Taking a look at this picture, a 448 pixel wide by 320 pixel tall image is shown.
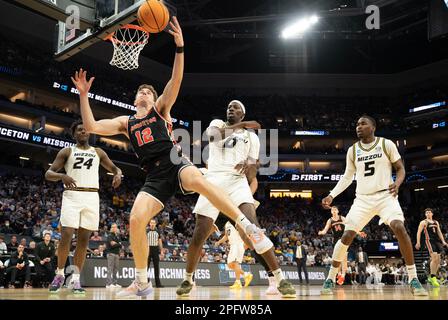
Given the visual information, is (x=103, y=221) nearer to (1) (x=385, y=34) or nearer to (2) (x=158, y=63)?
(2) (x=158, y=63)

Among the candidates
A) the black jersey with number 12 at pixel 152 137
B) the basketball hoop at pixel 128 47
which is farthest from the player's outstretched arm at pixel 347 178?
the basketball hoop at pixel 128 47

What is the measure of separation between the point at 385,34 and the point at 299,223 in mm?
16429

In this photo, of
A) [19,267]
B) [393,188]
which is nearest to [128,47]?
[19,267]

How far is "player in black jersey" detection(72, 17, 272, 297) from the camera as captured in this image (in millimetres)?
5211

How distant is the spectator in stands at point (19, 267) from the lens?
14.1 meters

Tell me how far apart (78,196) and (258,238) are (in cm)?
355

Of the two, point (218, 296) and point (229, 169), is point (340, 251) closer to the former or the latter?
point (229, 169)

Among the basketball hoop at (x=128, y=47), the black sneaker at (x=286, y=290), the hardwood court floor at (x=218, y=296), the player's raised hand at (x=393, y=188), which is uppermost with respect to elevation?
the basketball hoop at (x=128, y=47)

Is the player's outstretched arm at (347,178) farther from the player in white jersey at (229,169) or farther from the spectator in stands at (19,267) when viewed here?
the spectator in stands at (19,267)

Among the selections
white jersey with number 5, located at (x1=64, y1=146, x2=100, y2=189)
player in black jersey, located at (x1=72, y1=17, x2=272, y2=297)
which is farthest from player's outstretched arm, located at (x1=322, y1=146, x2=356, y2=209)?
white jersey with number 5, located at (x1=64, y1=146, x2=100, y2=189)

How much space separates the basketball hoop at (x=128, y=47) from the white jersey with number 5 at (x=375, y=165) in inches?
238

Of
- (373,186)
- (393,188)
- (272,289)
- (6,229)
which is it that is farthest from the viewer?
(6,229)

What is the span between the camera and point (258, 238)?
16.9ft

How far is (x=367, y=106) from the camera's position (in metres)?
45.5
